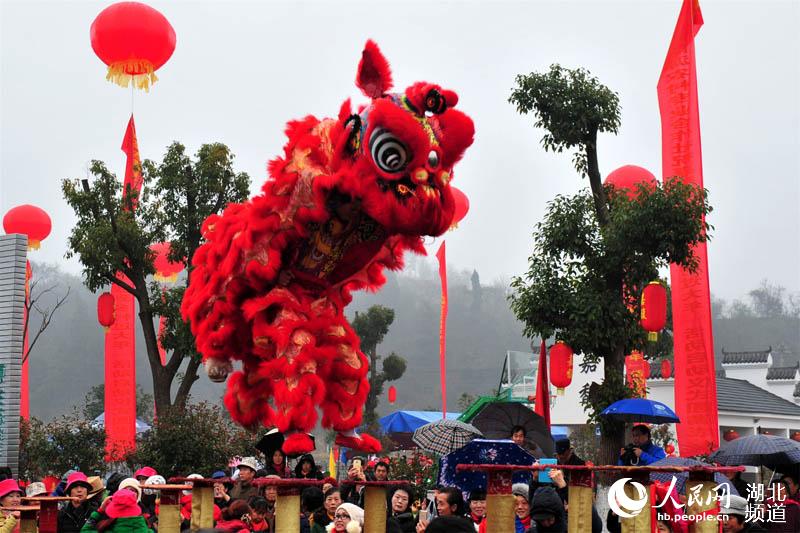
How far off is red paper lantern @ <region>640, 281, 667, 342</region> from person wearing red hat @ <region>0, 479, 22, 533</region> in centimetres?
742

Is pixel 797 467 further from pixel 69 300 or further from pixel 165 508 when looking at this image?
pixel 69 300

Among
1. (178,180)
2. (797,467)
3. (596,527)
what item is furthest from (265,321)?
(178,180)

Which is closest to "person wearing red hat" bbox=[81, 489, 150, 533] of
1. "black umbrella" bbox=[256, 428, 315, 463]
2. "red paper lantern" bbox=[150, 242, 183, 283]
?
"black umbrella" bbox=[256, 428, 315, 463]

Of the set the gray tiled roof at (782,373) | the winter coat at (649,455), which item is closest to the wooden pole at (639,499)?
the winter coat at (649,455)

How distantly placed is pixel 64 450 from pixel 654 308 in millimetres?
8390

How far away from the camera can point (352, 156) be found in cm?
621

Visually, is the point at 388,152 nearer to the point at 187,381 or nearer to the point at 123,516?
the point at 123,516

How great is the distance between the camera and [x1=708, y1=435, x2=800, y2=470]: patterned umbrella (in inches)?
313

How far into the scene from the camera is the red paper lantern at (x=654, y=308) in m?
11.7

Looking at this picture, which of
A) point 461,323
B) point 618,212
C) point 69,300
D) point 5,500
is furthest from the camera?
point 461,323

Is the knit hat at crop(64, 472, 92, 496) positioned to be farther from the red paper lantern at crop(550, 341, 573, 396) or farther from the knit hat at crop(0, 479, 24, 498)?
the red paper lantern at crop(550, 341, 573, 396)

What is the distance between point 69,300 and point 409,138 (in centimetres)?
7746

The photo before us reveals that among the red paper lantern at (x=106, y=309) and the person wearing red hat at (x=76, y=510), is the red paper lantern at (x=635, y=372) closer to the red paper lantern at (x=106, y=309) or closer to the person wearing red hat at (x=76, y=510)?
the red paper lantern at (x=106, y=309)

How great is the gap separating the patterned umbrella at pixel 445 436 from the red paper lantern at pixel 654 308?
10.6ft
